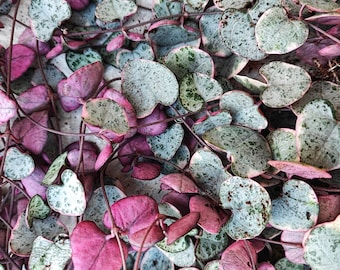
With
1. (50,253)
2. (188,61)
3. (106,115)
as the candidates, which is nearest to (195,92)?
(188,61)

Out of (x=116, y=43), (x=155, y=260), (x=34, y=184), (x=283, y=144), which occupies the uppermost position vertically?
(x=116, y=43)

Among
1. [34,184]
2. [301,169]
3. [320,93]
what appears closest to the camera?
[301,169]

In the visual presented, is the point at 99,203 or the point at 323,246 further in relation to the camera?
the point at 99,203

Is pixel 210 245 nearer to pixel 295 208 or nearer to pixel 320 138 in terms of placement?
pixel 295 208

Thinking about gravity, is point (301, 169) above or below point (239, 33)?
below

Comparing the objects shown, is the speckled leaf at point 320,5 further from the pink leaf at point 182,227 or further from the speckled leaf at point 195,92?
the pink leaf at point 182,227

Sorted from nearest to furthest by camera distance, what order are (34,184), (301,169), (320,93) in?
(301,169), (320,93), (34,184)

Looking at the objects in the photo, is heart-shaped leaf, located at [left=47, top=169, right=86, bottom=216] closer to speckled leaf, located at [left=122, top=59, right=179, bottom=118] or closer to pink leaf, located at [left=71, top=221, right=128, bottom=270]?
pink leaf, located at [left=71, top=221, right=128, bottom=270]

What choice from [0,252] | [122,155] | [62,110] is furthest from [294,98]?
[0,252]
